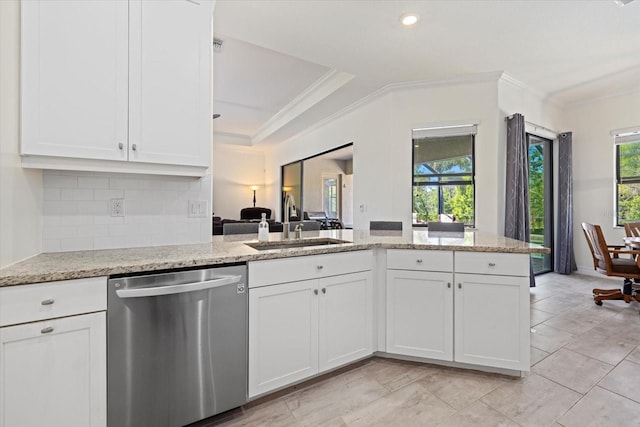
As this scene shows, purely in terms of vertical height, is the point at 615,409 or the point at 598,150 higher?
the point at 598,150

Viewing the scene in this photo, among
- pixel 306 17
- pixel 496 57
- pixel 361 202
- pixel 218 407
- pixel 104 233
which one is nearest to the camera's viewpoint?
pixel 218 407

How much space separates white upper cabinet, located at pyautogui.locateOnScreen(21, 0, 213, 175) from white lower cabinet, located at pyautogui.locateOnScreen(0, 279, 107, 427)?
697 mm

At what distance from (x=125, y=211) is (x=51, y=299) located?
80cm

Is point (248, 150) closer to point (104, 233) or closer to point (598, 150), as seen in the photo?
point (104, 233)

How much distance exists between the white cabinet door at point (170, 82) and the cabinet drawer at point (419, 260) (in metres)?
1.44

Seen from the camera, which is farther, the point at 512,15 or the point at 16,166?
the point at 512,15

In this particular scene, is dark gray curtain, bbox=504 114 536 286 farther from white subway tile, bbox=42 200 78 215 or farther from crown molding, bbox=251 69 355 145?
white subway tile, bbox=42 200 78 215

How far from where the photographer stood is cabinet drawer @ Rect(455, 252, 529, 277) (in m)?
1.97

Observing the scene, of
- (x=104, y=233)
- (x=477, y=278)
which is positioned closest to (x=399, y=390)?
(x=477, y=278)

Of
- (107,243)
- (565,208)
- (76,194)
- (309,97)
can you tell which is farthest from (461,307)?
(565,208)

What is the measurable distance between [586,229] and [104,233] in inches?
194

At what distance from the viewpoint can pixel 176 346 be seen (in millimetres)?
1461

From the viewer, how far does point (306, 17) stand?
260 cm

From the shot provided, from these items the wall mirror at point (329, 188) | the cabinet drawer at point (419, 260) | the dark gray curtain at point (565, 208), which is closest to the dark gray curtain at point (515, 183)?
the dark gray curtain at point (565, 208)
